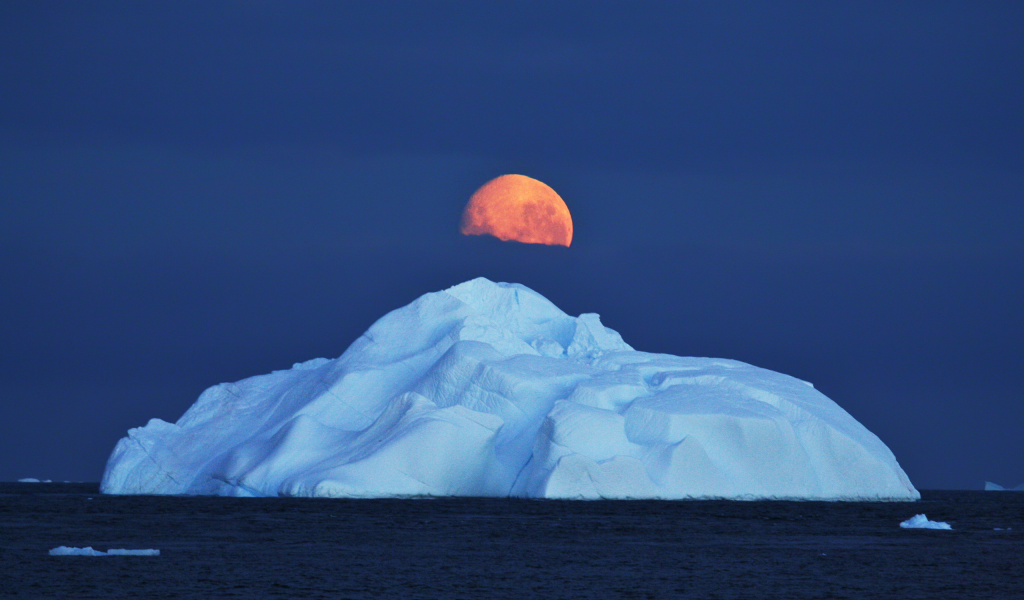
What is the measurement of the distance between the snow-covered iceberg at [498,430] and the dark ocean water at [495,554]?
1352 mm

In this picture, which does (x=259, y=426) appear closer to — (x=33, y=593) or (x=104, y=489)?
(x=104, y=489)

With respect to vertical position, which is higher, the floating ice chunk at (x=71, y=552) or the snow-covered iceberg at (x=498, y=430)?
the snow-covered iceberg at (x=498, y=430)

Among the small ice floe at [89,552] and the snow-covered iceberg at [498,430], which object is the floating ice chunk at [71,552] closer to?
the small ice floe at [89,552]

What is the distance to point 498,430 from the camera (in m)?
50.8

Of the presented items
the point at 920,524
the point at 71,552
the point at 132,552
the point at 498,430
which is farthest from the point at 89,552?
the point at 920,524

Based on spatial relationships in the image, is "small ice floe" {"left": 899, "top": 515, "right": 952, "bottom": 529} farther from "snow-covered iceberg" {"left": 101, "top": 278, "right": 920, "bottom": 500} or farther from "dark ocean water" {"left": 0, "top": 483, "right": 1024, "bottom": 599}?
"snow-covered iceberg" {"left": 101, "top": 278, "right": 920, "bottom": 500}

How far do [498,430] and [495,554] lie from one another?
15.9 metres

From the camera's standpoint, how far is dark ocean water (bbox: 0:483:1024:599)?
2791cm

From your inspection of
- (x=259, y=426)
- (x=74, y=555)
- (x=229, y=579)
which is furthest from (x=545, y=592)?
(x=259, y=426)

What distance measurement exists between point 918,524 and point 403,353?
22029 millimetres

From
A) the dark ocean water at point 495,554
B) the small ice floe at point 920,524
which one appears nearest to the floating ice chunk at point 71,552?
the dark ocean water at point 495,554

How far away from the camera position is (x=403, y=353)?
2254 inches

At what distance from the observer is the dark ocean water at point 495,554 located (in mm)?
27906

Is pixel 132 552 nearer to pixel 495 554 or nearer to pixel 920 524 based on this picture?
pixel 495 554
